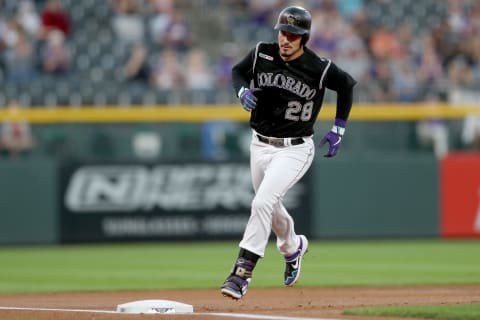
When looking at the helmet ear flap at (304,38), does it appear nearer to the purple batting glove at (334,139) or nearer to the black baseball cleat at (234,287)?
the purple batting glove at (334,139)

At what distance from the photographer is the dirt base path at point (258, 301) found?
7.29 m

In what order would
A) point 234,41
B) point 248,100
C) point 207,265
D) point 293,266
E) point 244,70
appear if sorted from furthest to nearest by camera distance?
1. point 234,41
2. point 207,265
3. point 293,266
4. point 244,70
5. point 248,100

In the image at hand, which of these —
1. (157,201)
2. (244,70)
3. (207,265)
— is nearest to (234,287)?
(244,70)

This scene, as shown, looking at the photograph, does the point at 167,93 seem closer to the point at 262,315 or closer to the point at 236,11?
the point at 236,11

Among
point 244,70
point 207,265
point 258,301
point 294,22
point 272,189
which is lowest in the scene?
point 207,265

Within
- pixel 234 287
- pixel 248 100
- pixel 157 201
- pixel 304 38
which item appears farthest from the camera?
pixel 157 201

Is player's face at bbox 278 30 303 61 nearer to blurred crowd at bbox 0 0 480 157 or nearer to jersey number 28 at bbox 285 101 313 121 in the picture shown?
jersey number 28 at bbox 285 101 313 121

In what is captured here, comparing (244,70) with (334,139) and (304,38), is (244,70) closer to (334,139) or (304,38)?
(304,38)

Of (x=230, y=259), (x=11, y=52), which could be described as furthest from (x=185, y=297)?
(x=11, y=52)

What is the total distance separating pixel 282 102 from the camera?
8281mm

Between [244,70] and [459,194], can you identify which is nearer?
[244,70]

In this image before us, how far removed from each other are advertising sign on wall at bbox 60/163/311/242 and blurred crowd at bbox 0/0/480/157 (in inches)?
40.1

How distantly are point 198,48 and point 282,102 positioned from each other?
10063 mm

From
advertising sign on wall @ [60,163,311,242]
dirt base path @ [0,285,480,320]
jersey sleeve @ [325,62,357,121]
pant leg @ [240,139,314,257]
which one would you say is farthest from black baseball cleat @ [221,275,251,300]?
advertising sign on wall @ [60,163,311,242]
